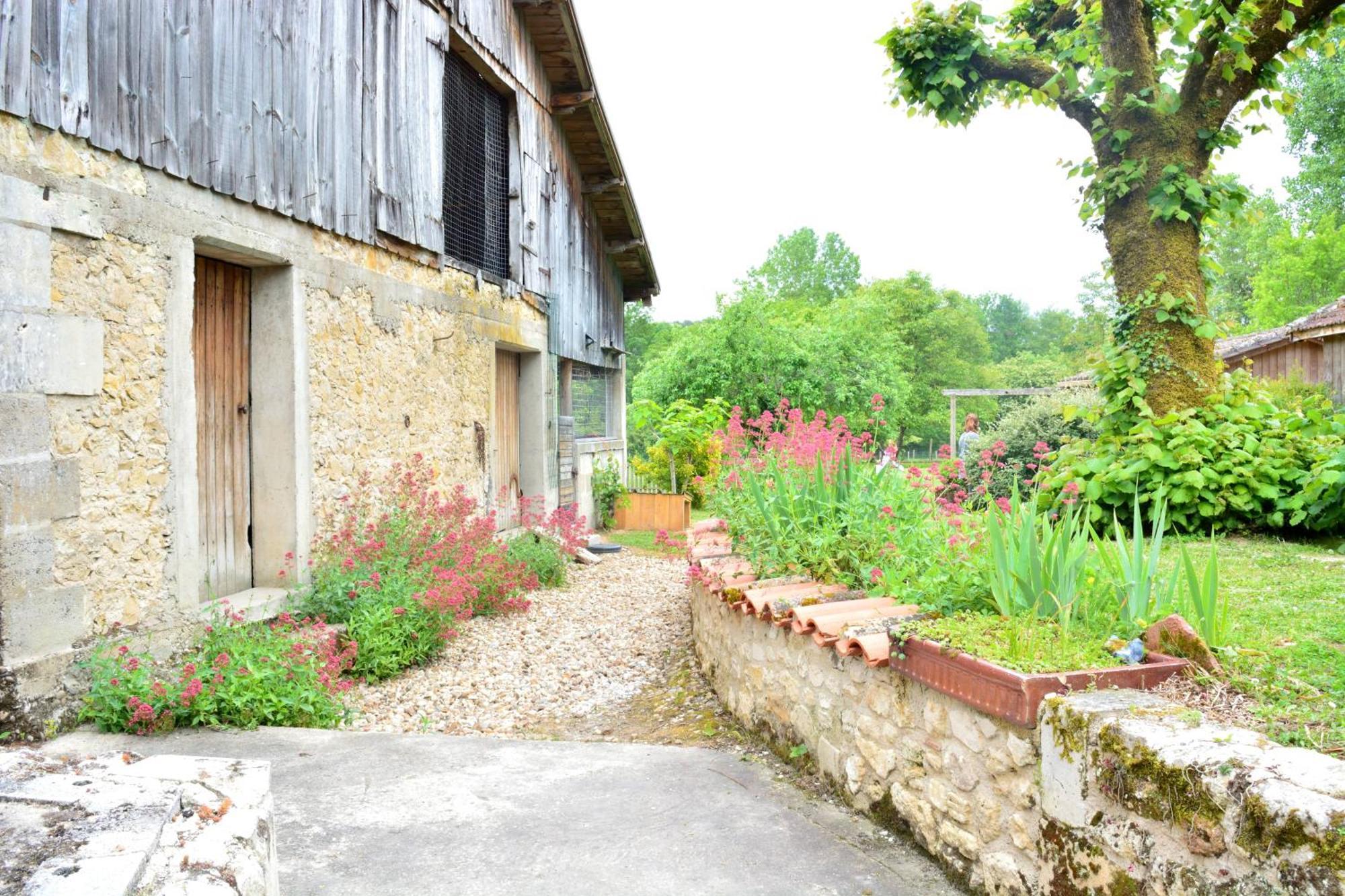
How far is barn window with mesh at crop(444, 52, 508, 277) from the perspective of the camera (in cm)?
862

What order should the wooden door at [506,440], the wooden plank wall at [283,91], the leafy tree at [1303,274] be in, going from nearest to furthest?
the wooden plank wall at [283,91]
the wooden door at [506,440]
the leafy tree at [1303,274]

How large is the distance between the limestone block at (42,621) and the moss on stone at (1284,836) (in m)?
4.44

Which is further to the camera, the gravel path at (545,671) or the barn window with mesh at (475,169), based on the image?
the barn window with mesh at (475,169)

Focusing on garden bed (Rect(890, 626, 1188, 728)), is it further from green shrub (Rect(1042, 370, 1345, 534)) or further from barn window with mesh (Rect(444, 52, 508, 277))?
barn window with mesh (Rect(444, 52, 508, 277))

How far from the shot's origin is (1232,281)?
42.0 metres

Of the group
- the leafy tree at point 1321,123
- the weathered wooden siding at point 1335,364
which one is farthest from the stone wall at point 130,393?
the leafy tree at point 1321,123

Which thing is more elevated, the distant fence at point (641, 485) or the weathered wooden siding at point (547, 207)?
the weathered wooden siding at point (547, 207)

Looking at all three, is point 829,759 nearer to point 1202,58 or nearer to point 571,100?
point 1202,58

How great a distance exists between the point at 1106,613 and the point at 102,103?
4911 mm

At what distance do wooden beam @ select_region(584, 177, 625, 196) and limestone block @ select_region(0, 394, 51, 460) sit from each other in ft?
28.6

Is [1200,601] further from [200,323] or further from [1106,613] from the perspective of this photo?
[200,323]

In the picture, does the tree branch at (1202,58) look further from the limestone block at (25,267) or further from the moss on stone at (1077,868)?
the limestone block at (25,267)

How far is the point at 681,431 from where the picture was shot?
1495cm

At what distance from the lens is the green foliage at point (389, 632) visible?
5.64m
